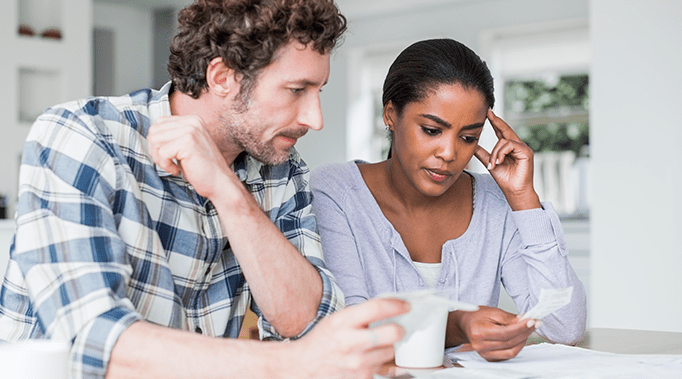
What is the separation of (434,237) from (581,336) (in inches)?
16.0

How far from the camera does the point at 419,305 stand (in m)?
0.80

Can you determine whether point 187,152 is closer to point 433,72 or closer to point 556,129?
point 433,72

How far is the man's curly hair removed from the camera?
3.95ft

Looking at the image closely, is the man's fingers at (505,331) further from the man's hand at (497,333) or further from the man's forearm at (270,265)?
the man's forearm at (270,265)

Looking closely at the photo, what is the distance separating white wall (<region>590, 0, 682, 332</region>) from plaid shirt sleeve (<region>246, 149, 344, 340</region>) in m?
1.92

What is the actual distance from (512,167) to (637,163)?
1438mm

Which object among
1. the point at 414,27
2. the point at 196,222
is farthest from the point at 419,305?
the point at 414,27

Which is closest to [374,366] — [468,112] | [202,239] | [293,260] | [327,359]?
[327,359]

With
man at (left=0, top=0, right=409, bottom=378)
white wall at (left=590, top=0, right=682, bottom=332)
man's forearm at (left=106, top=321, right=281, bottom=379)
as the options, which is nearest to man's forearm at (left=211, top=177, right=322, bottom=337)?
man at (left=0, top=0, right=409, bottom=378)

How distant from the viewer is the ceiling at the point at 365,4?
5930 mm

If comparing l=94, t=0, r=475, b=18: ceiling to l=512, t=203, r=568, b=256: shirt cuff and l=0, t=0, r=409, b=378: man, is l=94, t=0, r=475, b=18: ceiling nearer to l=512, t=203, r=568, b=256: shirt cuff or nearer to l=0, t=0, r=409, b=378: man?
l=512, t=203, r=568, b=256: shirt cuff

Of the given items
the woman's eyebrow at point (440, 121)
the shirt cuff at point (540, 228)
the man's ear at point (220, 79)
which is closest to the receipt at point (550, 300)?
the shirt cuff at point (540, 228)

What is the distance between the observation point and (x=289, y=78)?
122 centimetres

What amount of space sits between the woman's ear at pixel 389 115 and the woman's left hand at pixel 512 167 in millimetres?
232
